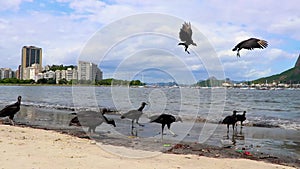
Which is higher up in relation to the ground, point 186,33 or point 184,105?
point 186,33

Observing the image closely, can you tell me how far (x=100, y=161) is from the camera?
24.0ft

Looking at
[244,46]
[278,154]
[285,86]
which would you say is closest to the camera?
[244,46]

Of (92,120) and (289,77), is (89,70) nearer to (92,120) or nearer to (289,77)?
(92,120)

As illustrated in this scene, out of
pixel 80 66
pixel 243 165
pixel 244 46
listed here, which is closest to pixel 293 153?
pixel 243 165

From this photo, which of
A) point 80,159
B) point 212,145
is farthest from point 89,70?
point 212,145

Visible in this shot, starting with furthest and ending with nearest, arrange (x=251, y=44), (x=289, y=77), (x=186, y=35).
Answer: (x=289, y=77) → (x=186, y=35) → (x=251, y=44)

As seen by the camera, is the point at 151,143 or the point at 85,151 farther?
the point at 151,143

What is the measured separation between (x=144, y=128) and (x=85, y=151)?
7776 millimetres

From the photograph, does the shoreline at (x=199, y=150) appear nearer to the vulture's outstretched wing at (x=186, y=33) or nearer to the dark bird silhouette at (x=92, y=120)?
the dark bird silhouette at (x=92, y=120)

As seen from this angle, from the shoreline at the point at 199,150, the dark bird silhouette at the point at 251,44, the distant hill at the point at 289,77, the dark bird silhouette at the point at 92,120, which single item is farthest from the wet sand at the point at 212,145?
the distant hill at the point at 289,77

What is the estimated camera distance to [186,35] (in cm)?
794

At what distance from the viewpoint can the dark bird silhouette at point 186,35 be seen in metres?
7.73

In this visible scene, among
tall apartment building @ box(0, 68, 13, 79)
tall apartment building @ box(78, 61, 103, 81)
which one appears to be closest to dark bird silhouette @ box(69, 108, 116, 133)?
tall apartment building @ box(78, 61, 103, 81)

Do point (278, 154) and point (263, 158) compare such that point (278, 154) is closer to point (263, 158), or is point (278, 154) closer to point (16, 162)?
point (263, 158)
